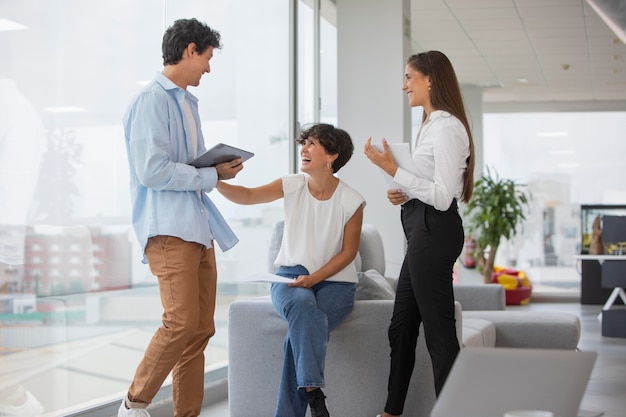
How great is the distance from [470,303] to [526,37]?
15.5ft

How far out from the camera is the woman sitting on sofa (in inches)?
140

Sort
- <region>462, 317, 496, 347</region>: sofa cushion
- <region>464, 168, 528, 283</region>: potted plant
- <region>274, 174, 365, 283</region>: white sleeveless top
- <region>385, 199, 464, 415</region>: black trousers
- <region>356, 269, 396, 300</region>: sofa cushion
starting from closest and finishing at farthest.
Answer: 1. <region>385, 199, 464, 415</region>: black trousers
2. <region>274, 174, 365, 283</region>: white sleeveless top
3. <region>356, 269, 396, 300</region>: sofa cushion
4. <region>462, 317, 496, 347</region>: sofa cushion
5. <region>464, 168, 528, 283</region>: potted plant

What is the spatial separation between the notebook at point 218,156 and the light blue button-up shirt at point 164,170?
0.04m

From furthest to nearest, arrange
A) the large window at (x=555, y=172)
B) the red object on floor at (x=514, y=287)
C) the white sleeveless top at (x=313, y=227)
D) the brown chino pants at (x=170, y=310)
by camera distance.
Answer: the large window at (x=555, y=172) → the red object on floor at (x=514, y=287) → the white sleeveless top at (x=313, y=227) → the brown chino pants at (x=170, y=310)

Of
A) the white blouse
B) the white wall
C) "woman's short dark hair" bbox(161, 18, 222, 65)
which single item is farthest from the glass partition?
the white wall

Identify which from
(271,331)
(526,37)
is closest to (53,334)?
(271,331)

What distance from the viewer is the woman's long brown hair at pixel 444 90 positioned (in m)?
3.37

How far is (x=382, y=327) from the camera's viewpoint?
Answer: 389 cm

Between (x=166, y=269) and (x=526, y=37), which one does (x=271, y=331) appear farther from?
(x=526, y=37)

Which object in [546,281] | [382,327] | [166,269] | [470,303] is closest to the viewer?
[166,269]

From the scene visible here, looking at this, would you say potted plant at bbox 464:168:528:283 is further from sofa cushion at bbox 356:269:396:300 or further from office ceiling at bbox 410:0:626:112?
sofa cushion at bbox 356:269:396:300

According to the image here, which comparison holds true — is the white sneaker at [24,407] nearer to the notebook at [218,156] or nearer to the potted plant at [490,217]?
the notebook at [218,156]

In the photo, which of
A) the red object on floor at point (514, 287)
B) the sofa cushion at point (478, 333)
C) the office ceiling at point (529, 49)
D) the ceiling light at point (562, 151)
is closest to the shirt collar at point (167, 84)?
the sofa cushion at point (478, 333)

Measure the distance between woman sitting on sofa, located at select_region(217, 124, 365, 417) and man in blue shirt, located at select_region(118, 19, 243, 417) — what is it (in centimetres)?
36
